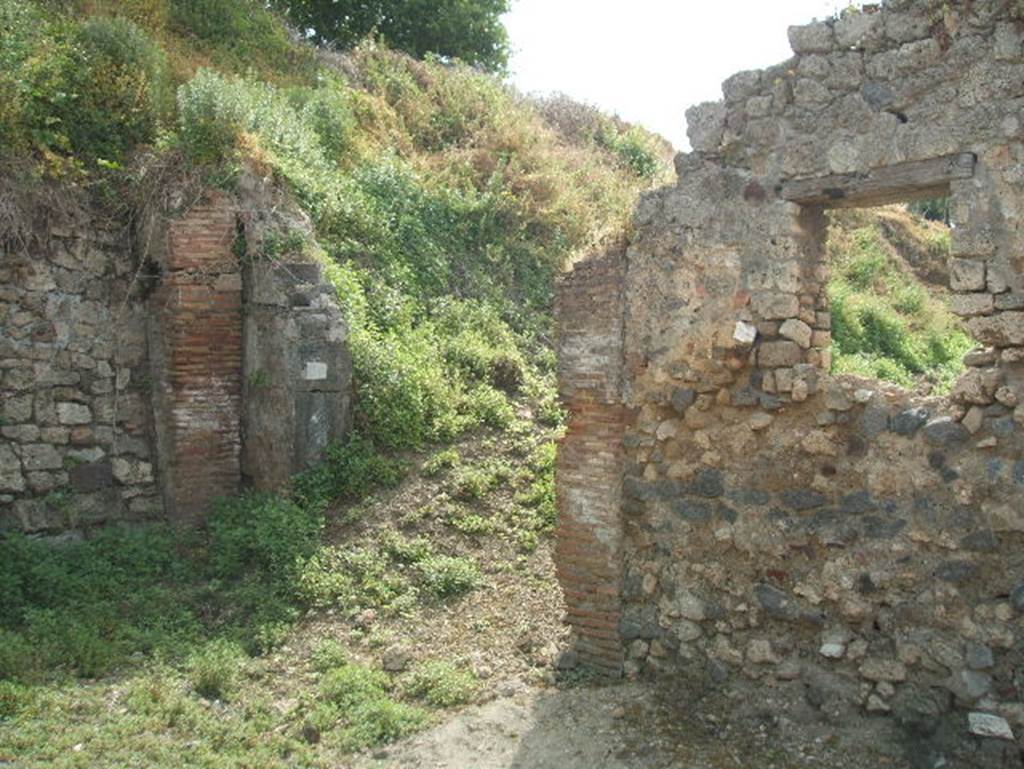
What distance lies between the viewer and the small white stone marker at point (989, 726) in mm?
4809

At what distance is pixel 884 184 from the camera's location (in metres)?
5.34

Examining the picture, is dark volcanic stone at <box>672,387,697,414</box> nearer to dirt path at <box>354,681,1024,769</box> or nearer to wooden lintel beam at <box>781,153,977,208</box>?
wooden lintel beam at <box>781,153,977,208</box>

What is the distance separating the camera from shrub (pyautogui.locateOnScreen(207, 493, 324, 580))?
25.5ft

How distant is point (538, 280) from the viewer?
503 inches

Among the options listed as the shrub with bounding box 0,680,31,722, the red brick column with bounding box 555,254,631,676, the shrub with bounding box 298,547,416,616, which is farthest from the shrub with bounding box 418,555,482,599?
the shrub with bounding box 0,680,31,722

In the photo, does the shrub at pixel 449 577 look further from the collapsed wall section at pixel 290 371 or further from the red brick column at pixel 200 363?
the red brick column at pixel 200 363

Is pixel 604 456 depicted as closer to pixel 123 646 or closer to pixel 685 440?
pixel 685 440

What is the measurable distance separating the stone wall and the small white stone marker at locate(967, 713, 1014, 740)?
6.93m

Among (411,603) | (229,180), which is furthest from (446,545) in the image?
(229,180)

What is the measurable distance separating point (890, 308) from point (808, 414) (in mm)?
9766

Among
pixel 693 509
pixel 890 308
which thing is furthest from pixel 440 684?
pixel 890 308

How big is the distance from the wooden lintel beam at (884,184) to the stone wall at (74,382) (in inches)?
240

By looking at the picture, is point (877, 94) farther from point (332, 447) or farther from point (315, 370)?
point (332, 447)

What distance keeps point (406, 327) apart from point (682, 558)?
502 cm
